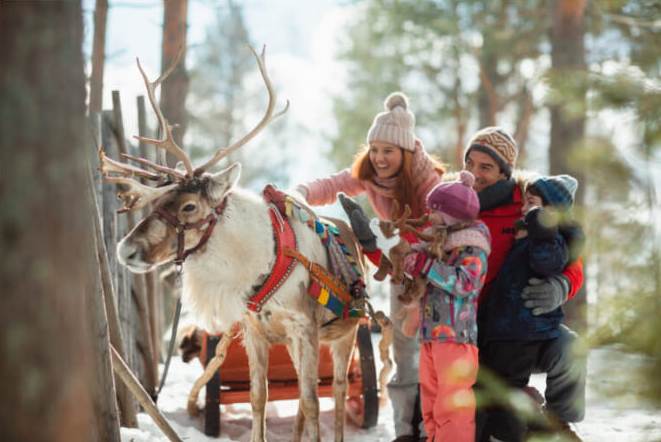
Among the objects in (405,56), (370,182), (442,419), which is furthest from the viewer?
(405,56)

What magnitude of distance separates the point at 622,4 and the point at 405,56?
42.3ft

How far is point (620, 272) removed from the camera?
5.52ft

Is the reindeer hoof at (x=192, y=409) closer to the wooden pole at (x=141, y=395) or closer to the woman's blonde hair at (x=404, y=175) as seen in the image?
the wooden pole at (x=141, y=395)

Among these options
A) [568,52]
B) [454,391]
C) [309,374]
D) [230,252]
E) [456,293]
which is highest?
[568,52]

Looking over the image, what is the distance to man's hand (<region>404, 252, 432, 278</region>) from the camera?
3626 mm

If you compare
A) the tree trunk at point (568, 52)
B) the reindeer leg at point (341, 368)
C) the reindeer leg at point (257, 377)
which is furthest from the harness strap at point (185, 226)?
the tree trunk at point (568, 52)

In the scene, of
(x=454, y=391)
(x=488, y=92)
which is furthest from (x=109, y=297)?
(x=488, y=92)

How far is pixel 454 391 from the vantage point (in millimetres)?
3543

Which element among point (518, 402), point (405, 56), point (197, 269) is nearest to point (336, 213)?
point (197, 269)

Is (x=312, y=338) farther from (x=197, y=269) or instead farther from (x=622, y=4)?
(x=622, y=4)

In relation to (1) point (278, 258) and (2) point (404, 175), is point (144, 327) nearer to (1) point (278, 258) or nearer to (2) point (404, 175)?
(1) point (278, 258)

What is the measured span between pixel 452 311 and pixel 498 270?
0.51 meters

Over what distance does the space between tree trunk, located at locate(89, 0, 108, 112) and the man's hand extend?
15.2 ft

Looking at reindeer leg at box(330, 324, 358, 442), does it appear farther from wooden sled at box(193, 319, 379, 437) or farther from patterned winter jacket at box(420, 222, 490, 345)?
patterned winter jacket at box(420, 222, 490, 345)
